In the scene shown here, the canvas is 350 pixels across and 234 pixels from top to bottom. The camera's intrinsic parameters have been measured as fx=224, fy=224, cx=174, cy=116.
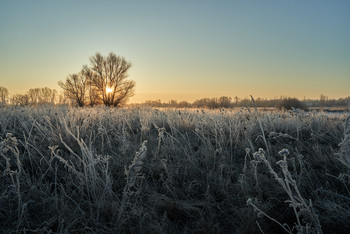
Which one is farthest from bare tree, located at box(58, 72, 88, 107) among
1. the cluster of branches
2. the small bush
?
the small bush

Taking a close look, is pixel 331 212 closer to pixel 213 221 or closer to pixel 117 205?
pixel 213 221

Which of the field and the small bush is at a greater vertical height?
the small bush

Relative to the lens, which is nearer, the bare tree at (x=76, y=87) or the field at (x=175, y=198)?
the field at (x=175, y=198)

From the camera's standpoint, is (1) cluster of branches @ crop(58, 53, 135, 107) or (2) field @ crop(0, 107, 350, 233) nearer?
(2) field @ crop(0, 107, 350, 233)

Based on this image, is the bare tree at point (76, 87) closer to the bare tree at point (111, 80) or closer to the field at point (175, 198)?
the bare tree at point (111, 80)

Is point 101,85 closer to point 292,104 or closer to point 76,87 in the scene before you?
point 76,87

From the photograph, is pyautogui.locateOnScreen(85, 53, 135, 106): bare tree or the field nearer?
the field

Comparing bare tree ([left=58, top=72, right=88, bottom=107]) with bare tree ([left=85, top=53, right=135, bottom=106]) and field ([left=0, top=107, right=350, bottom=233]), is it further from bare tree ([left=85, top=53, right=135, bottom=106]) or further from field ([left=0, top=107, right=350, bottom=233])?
field ([left=0, top=107, right=350, bottom=233])

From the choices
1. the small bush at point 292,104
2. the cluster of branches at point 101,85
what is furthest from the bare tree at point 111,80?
the small bush at point 292,104

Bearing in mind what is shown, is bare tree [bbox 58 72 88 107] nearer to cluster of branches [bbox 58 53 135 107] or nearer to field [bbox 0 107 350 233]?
cluster of branches [bbox 58 53 135 107]

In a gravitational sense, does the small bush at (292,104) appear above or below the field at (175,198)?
above

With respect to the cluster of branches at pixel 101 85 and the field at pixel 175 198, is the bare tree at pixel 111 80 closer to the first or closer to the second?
the cluster of branches at pixel 101 85

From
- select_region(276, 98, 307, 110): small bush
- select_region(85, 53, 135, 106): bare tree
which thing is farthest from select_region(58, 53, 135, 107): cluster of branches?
select_region(276, 98, 307, 110): small bush

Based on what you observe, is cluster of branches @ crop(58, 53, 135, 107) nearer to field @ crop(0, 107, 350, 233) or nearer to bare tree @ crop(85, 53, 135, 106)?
bare tree @ crop(85, 53, 135, 106)
